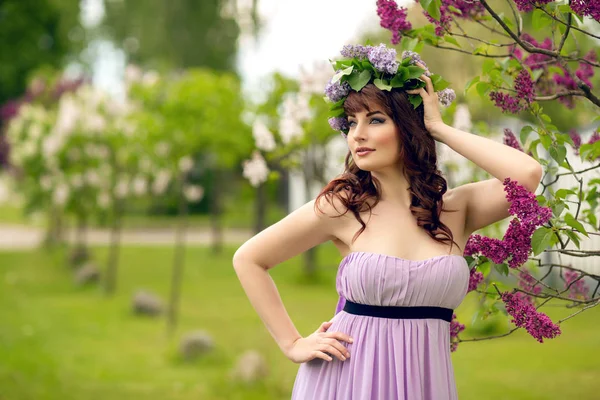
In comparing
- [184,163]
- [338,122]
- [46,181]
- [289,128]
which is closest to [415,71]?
[338,122]

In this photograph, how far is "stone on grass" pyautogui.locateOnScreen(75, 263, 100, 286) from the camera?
13922mm

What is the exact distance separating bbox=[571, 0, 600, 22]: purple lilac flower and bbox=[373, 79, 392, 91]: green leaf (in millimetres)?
566

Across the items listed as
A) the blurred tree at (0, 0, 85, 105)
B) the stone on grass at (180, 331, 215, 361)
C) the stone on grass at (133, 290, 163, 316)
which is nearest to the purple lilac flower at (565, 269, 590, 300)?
the stone on grass at (180, 331, 215, 361)

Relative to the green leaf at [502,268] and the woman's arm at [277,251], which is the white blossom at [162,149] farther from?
the green leaf at [502,268]

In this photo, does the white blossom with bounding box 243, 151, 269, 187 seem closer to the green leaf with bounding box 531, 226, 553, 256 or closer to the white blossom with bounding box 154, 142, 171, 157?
the green leaf with bounding box 531, 226, 553, 256

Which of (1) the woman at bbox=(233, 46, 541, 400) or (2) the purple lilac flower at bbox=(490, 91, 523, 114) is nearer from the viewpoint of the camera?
(1) the woman at bbox=(233, 46, 541, 400)

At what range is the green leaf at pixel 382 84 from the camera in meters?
2.33

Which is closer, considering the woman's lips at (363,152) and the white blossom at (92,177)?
Result: the woman's lips at (363,152)

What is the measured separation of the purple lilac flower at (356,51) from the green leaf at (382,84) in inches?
4.2

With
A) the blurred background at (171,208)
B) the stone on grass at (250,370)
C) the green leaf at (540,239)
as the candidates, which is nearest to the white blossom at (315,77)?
the blurred background at (171,208)

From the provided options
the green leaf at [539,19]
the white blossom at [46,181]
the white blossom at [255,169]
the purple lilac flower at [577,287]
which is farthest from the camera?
the white blossom at [46,181]

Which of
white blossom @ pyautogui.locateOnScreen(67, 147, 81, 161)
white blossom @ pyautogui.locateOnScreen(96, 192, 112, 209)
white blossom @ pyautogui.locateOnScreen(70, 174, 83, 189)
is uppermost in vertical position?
white blossom @ pyautogui.locateOnScreen(67, 147, 81, 161)

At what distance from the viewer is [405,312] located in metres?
2.29

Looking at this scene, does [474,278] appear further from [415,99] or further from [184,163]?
[184,163]
